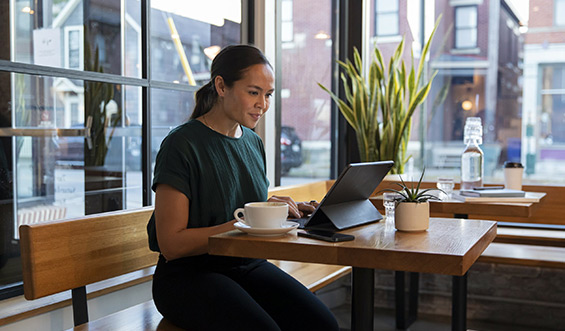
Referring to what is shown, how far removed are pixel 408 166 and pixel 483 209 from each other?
1977mm

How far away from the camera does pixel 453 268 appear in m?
1.34

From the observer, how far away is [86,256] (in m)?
1.94

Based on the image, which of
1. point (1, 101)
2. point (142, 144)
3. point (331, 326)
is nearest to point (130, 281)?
point (142, 144)

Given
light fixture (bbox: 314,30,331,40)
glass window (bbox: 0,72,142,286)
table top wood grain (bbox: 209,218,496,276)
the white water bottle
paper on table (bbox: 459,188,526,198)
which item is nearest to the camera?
table top wood grain (bbox: 209,218,496,276)

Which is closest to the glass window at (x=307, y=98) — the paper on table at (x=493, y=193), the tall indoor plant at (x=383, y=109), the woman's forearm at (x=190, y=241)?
the tall indoor plant at (x=383, y=109)

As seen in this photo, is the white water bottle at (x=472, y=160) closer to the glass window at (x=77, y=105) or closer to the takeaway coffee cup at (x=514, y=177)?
the takeaway coffee cup at (x=514, y=177)

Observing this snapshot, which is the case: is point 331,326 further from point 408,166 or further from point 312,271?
point 408,166

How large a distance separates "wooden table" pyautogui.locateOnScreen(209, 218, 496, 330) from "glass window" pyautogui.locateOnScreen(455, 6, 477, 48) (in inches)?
110

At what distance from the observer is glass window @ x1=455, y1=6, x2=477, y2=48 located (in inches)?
167

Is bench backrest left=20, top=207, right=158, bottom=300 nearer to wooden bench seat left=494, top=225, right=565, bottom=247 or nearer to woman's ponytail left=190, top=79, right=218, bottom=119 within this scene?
woman's ponytail left=190, top=79, right=218, bottom=119

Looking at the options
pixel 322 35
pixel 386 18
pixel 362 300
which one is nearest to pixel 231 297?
pixel 362 300

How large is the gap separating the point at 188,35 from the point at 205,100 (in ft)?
4.32

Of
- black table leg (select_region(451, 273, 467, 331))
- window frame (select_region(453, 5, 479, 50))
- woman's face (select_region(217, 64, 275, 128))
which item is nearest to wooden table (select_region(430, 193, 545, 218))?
black table leg (select_region(451, 273, 467, 331))

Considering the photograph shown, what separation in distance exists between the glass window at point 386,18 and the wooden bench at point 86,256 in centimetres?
292
